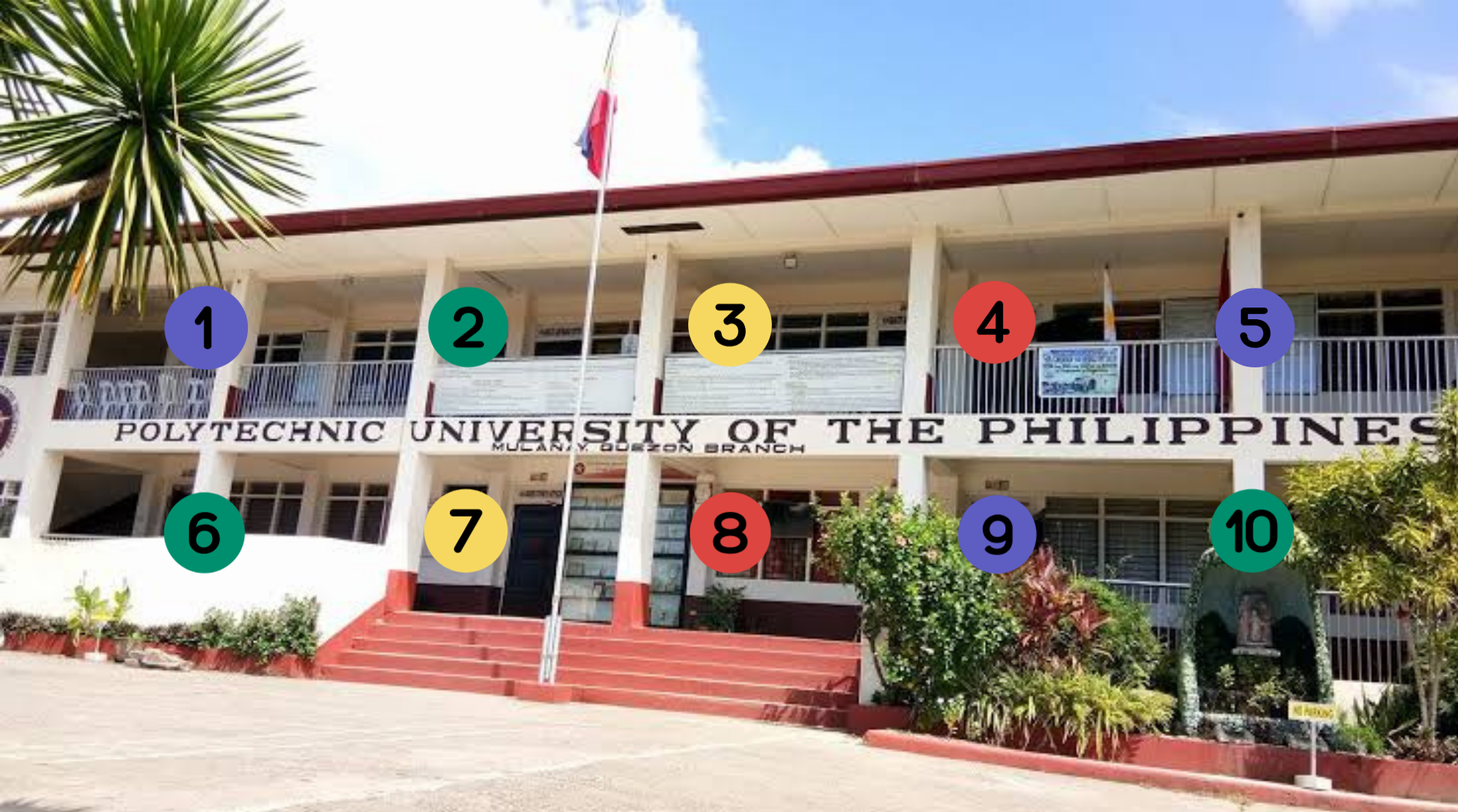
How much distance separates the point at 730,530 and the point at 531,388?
369 cm

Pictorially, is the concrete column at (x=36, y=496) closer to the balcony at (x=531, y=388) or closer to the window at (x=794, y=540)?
the balcony at (x=531, y=388)

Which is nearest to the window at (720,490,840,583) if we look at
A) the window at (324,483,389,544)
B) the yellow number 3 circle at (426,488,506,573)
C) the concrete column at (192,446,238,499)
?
the yellow number 3 circle at (426,488,506,573)

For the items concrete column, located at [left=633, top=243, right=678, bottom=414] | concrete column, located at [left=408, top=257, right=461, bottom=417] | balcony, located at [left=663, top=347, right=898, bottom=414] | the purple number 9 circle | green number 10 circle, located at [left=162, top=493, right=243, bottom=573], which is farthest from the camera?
concrete column, located at [left=408, top=257, right=461, bottom=417]

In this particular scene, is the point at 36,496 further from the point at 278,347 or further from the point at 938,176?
the point at 938,176

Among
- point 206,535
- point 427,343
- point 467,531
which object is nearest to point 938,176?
point 427,343

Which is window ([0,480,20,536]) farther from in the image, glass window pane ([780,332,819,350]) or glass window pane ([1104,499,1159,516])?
glass window pane ([1104,499,1159,516])

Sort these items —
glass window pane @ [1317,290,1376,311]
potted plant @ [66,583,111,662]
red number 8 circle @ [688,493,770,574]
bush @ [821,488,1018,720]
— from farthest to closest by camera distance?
red number 8 circle @ [688,493,770,574] < potted plant @ [66,583,111,662] < glass window pane @ [1317,290,1376,311] < bush @ [821,488,1018,720]

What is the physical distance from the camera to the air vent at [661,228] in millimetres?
15578

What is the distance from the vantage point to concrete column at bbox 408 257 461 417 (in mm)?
17047

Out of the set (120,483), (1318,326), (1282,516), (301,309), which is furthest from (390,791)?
(120,483)

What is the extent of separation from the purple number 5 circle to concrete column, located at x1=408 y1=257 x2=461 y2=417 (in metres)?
10.5

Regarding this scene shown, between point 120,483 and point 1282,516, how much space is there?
790 inches

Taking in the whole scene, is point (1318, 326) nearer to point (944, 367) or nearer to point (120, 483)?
point (944, 367)

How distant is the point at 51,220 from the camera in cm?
511
